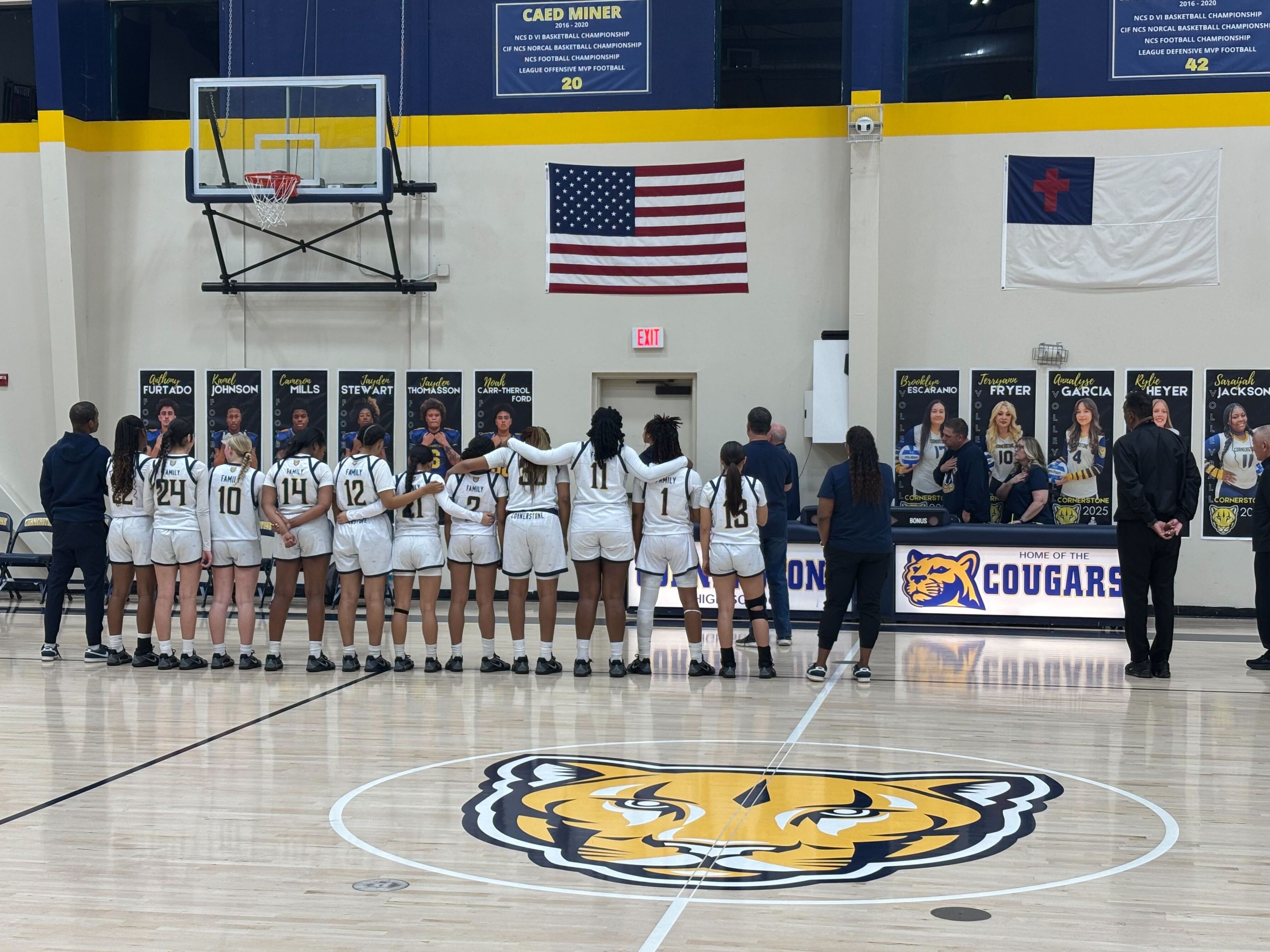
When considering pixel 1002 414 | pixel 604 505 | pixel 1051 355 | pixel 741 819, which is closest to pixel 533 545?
pixel 604 505

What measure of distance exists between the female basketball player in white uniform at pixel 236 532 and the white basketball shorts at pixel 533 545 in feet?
5.73

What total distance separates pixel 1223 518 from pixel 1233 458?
57 cm

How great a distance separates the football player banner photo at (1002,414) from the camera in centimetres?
1229

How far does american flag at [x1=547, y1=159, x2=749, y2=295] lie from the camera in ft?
42.0

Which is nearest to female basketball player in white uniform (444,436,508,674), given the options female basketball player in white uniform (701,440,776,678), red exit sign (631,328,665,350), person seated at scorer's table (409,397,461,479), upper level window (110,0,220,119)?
female basketball player in white uniform (701,440,776,678)

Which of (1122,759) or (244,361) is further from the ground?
(244,361)

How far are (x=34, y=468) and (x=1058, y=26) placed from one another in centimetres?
1142

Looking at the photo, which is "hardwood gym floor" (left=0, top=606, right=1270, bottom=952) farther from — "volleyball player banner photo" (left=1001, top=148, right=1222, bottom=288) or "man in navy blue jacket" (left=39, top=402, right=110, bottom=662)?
"volleyball player banner photo" (left=1001, top=148, right=1222, bottom=288)

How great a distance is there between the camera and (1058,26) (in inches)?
484

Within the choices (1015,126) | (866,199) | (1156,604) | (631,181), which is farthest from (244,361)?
(1156,604)

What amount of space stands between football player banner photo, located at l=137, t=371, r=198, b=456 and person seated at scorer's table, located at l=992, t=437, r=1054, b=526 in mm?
8322

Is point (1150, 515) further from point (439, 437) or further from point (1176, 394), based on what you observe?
point (439, 437)

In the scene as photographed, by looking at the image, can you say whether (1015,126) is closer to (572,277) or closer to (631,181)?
(631,181)

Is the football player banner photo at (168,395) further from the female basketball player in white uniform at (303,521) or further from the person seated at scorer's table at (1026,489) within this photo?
the person seated at scorer's table at (1026,489)
